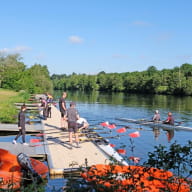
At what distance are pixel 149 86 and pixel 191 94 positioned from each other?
72.9 ft

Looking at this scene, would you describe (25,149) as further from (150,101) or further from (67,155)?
(150,101)

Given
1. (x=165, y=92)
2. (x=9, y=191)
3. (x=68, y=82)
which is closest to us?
(x=9, y=191)

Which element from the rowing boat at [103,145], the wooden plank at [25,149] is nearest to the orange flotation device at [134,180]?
the rowing boat at [103,145]

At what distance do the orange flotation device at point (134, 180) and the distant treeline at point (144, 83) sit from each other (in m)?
87.0

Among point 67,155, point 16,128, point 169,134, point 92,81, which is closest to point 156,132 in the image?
point 169,134

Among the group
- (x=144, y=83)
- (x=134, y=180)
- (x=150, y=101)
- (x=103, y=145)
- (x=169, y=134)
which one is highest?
(x=144, y=83)

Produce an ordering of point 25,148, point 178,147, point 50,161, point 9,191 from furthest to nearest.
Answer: point 25,148, point 50,161, point 178,147, point 9,191

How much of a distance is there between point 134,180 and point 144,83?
108488 mm

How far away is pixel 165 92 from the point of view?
9675cm

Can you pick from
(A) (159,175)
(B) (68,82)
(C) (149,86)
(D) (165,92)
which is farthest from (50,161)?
(B) (68,82)

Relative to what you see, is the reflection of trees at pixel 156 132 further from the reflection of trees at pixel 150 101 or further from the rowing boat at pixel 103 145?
the reflection of trees at pixel 150 101

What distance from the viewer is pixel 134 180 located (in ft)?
13.5

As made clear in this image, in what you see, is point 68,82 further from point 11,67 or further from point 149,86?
point 11,67

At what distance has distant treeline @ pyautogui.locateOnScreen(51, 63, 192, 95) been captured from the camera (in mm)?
93531
